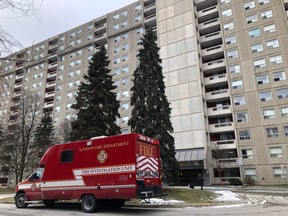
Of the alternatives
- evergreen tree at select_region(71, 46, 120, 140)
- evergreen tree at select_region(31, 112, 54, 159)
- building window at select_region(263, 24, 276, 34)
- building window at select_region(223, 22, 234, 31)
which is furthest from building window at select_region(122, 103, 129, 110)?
building window at select_region(263, 24, 276, 34)

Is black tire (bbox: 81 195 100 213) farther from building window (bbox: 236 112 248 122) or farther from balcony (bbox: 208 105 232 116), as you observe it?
balcony (bbox: 208 105 232 116)

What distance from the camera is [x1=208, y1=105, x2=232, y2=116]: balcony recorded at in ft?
139

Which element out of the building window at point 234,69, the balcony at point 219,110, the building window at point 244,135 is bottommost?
the building window at point 244,135

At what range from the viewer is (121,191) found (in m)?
11.2

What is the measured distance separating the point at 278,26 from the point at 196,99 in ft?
58.0

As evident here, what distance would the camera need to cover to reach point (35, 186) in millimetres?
14008

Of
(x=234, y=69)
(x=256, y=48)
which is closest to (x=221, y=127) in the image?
(x=234, y=69)

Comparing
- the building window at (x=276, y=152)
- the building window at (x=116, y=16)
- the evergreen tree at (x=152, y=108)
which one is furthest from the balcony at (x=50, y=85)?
the building window at (x=276, y=152)

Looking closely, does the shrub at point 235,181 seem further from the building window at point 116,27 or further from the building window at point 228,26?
the building window at point 116,27

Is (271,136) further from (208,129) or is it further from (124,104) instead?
(124,104)

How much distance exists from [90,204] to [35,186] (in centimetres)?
400

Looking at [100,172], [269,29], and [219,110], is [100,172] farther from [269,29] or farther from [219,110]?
[269,29]

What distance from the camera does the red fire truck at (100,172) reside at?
1134cm

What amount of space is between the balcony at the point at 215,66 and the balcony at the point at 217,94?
4.33 meters
